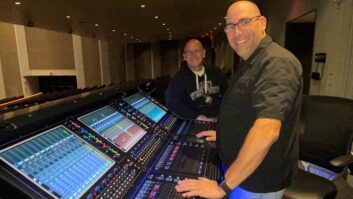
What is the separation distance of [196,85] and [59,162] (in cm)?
173

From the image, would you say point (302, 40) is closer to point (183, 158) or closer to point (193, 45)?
point (193, 45)

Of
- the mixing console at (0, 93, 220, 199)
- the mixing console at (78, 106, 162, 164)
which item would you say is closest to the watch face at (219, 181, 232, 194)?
the mixing console at (0, 93, 220, 199)

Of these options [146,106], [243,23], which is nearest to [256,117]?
[243,23]

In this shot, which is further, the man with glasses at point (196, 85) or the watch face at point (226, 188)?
the man with glasses at point (196, 85)

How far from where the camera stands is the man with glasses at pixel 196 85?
244cm

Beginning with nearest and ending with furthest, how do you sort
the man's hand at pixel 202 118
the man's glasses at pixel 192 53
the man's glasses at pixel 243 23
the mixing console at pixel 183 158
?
the man's glasses at pixel 243 23
the mixing console at pixel 183 158
the man's hand at pixel 202 118
the man's glasses at pixel 192 53

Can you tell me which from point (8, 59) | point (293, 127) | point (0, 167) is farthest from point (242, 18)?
point (8, 59)

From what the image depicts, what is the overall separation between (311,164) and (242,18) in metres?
1.78

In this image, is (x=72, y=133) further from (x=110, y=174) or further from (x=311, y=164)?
(x=311, y=164)

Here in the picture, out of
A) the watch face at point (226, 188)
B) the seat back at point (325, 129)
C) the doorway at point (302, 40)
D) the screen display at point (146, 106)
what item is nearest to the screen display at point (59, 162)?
the watch face at point (226, 188)

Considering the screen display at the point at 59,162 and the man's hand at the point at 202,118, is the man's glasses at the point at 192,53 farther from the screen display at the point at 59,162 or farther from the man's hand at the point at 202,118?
the screen display at the point at 59,162

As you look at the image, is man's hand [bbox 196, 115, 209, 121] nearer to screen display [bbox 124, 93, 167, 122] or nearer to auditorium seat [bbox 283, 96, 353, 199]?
screen display [bbox 124, 93, 167, 122]

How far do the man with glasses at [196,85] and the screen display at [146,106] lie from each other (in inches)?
15.1

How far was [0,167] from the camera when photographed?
2.38 feet
